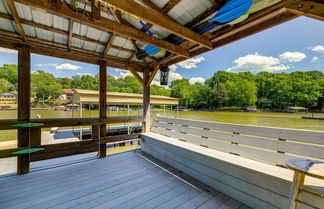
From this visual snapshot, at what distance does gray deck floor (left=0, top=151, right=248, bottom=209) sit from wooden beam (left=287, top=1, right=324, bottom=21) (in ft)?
7.35

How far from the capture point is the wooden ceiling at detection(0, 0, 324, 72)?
1.49 metres

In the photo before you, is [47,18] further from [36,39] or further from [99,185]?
[99,185]

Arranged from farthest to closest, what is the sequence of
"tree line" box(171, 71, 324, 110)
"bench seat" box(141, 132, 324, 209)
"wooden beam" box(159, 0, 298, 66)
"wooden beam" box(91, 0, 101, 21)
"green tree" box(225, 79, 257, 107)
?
"green tree" box(225, 79, 257, 107)
"tree line" box(171, 71, 324, 110)
"wooden beam" box(91, 0, 101, 21)
"wooden beam" box(159, 0, 298, 66)
"bench seat" box(141, 132, 324, 209)

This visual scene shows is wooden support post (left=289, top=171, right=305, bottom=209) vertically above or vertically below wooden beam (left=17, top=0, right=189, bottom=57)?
Result: below

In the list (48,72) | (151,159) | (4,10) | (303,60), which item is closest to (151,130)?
(151,159)

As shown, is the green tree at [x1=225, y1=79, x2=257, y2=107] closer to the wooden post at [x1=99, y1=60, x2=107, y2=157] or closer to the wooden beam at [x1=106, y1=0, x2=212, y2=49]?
the wooden beam at [x1=106, y1=0, x2=212, y2=49]

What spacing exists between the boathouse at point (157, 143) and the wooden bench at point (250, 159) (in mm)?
12

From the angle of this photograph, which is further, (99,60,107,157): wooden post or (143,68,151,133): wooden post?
(143,68,151,133): wooden post

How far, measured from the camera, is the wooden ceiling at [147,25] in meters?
1.49

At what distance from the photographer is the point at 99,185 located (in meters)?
2.17

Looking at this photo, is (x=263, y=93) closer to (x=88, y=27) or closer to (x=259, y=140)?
(x=259, y=140)

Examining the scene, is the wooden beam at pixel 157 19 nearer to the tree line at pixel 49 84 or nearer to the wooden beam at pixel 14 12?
the wooden beam at pixel 14 12

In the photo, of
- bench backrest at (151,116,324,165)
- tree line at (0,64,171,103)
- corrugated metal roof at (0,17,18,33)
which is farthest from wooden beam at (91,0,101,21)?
tree line at (0,64,171,103)

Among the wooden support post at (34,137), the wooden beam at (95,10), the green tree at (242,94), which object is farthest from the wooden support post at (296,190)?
the green tree at (242,94)
